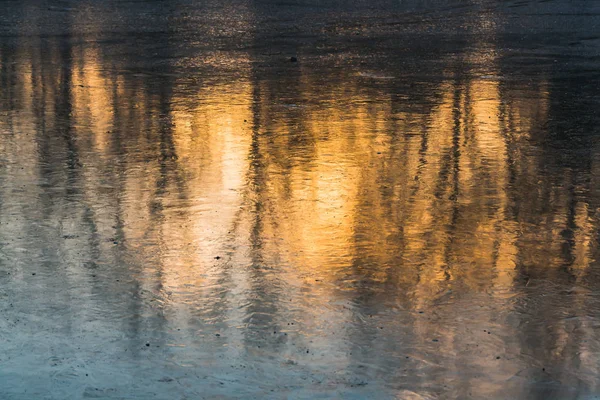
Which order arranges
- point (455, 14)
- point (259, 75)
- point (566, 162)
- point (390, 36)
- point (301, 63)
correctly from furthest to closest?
point (455, 14) < point (390, 36) < point (301, 63) < point (259, 75) < point (566, 162)

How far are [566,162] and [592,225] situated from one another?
1990 mm

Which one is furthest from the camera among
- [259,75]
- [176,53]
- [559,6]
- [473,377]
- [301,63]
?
[559,6]

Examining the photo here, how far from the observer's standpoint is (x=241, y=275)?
6.33 m

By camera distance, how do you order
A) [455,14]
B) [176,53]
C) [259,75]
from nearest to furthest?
[259,75] < [176,53] < [455,14]

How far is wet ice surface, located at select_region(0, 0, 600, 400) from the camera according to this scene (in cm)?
505

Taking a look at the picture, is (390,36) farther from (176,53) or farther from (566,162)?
(566,162)

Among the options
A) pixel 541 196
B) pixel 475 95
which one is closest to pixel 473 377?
pixel 541 196

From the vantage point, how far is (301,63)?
15961mm

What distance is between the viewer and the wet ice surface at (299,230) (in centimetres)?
505

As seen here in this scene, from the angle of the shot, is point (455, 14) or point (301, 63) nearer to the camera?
point (301, 63)

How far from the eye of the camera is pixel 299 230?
7281 millimetres

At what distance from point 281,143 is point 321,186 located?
5.79ft

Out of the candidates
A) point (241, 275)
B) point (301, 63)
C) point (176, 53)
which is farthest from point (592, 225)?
point (176, 53)

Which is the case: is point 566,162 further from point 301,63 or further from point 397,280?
point 301,63
